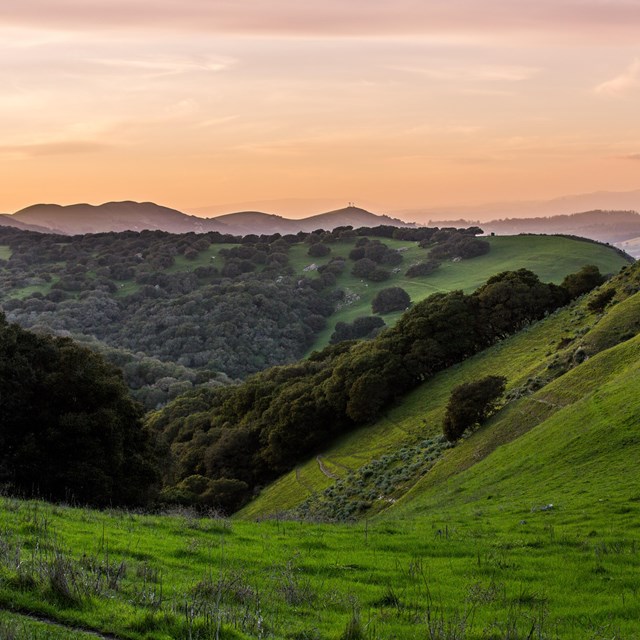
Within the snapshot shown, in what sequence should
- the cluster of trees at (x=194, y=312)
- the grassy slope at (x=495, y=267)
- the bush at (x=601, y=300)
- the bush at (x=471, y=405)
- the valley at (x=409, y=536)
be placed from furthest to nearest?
the cluster of trees at (x=194, y=312), the grassy slope at (x=495, y=267), the bush at (x=601, y=300), the bush at (x=471, y=405), the valley at (x=409, y=536)

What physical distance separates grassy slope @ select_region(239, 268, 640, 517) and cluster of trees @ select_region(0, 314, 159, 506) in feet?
51.3

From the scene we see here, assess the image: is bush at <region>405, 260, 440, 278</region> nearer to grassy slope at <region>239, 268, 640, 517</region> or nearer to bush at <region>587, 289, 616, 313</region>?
grassy slope at <region>239, 268, 640, 517</region>

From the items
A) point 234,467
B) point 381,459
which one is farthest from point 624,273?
point 234,467

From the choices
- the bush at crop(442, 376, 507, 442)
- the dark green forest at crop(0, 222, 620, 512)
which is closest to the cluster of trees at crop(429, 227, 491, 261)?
the dark green forest at crop(0, 222, 620, 512)

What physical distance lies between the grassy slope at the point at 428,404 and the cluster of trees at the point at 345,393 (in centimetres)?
229

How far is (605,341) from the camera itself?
138ft

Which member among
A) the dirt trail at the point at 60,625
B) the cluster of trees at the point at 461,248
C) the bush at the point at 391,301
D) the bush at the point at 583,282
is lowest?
the dirt trail at the point at 60,625

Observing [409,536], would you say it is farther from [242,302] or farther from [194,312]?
[194,312]

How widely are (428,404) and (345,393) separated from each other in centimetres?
829

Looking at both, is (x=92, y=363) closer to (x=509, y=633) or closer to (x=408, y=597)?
(x=408, y=597)


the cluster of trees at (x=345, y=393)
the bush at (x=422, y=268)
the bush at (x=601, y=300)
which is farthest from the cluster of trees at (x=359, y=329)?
the bush at (x=601, y=300)

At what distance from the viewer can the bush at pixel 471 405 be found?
42.1 meters

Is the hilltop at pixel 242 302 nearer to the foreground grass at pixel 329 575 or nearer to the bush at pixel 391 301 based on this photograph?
the bush at pixel 391 301

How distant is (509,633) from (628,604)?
13.2 ft
